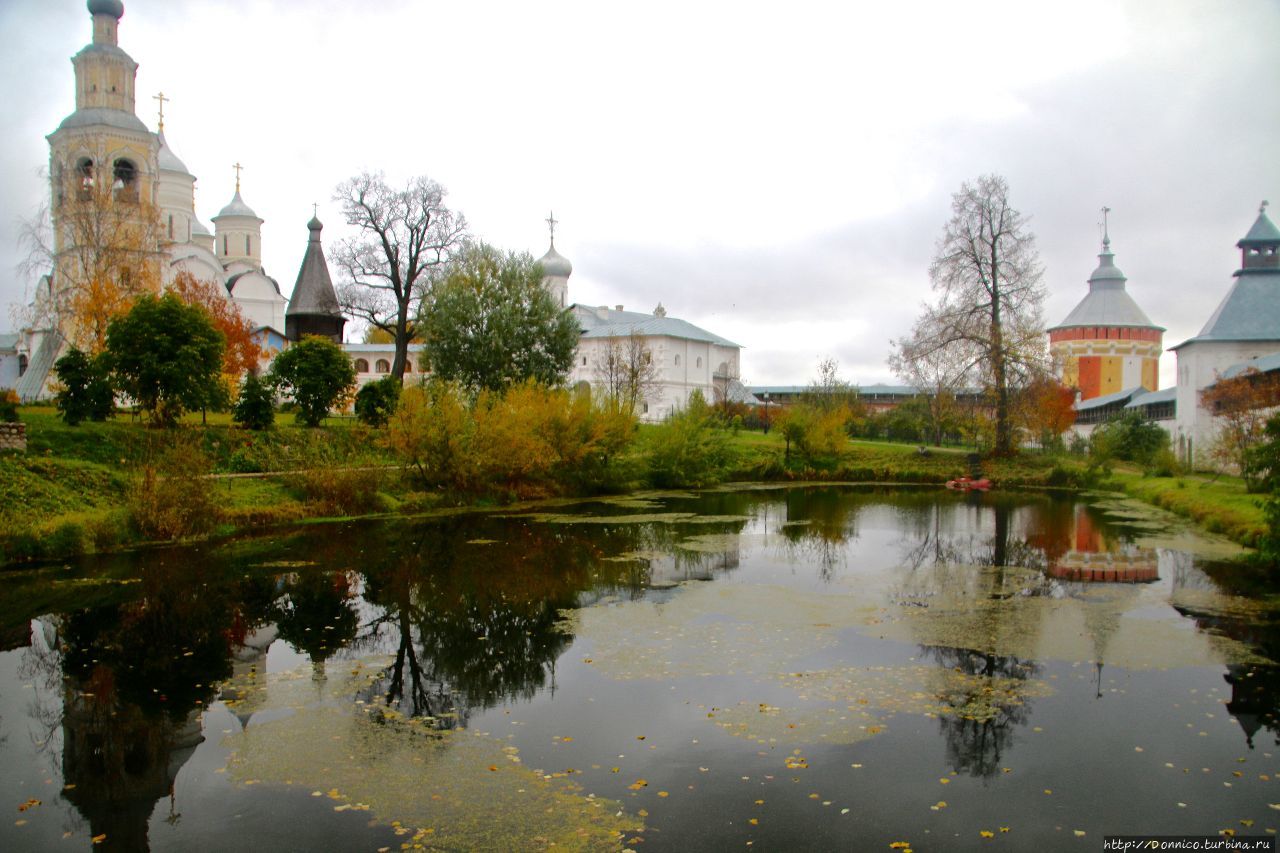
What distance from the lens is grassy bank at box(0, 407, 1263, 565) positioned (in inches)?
548

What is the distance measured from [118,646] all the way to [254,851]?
4.84 metres

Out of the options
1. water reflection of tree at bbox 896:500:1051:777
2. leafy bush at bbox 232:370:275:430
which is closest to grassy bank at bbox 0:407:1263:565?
leafy bush at bbox 232:370:275:430

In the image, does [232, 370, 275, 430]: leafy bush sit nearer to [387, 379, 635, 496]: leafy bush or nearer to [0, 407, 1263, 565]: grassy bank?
[0, 407, 1263, 565]: grassy bank

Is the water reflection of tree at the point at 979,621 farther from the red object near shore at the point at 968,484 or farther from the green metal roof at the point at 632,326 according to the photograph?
the green metal roof at the point at 632,326

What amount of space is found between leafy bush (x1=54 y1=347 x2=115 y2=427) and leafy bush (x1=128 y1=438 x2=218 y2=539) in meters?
4.70

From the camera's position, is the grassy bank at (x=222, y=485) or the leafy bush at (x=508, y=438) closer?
the grassy bank at (x=222, y=485)

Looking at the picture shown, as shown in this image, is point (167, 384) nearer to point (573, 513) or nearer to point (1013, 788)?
point (573, 513)

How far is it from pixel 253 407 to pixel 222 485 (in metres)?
5.43

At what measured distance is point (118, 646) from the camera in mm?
8398

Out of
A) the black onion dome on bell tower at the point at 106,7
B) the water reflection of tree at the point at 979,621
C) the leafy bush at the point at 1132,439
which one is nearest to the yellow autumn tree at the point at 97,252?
the black onion dome on bell tower at the point at 106,7

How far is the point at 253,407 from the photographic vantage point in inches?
889

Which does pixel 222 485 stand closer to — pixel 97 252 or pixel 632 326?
pixel 97 252

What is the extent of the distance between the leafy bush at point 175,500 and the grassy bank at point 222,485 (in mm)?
24

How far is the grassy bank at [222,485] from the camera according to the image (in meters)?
13.9
